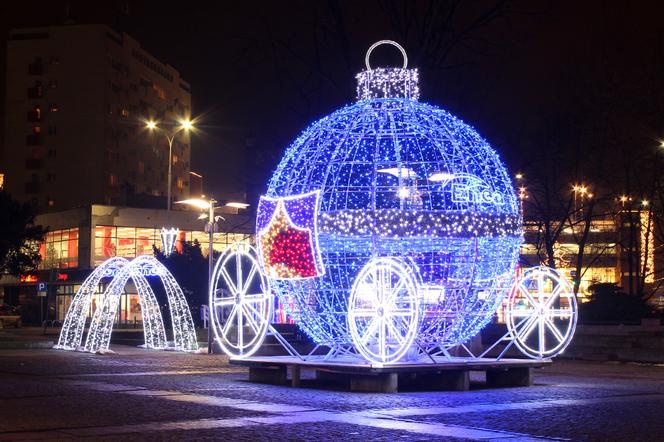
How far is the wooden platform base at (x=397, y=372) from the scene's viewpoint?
1848 cm

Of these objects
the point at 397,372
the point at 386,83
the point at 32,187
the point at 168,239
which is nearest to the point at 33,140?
the point at 32,187

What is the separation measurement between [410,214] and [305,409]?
4.66 m

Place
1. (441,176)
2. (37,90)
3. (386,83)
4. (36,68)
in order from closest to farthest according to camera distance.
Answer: (441,176), (386,83), (36,68), (37,90)

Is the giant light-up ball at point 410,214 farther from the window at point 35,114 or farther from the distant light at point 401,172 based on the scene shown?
the window at point 35,114

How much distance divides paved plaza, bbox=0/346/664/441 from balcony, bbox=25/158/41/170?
76.6 metres

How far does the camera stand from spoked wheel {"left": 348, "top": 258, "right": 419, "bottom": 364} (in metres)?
Result: 17.7

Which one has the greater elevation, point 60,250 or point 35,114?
point 35,114

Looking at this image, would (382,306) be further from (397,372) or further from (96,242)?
(96,242)

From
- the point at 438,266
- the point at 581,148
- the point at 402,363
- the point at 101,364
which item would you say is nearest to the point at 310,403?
the point at 402,363

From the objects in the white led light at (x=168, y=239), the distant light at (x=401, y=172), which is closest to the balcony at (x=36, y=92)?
the white led light at (x=168, y=239)

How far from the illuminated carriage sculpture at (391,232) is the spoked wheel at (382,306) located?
36mm

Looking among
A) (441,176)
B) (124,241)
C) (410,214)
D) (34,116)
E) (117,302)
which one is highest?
(34,116)

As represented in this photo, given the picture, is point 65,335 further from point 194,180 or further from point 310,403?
point 194,180

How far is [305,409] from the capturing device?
1570 centimetres
